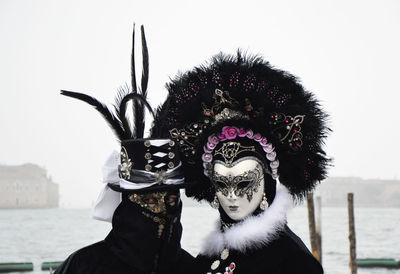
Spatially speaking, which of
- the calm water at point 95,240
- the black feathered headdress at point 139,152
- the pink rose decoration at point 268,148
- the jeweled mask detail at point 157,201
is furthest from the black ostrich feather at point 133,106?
the calm water at point 95,240

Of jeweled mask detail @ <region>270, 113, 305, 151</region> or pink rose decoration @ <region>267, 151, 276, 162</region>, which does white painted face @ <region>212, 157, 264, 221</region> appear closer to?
pink rose decoration @ <region>267, 151, 276, 162</region>

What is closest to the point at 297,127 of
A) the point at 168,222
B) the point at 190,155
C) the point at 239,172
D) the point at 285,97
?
the point at 285,97

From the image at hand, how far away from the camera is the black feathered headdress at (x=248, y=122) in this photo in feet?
11.0

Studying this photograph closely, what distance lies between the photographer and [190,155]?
11.8 ft

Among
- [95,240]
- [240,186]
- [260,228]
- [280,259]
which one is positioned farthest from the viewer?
[95,240]

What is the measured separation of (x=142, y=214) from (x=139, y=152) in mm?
390

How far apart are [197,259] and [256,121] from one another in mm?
1003

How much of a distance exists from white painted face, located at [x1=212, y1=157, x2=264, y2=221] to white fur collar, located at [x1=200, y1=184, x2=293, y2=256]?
8 centimetres

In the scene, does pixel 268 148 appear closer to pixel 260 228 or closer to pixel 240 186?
pixel 240 186

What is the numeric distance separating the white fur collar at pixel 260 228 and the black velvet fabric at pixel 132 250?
12.8 inches

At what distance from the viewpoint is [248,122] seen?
332 centimetres

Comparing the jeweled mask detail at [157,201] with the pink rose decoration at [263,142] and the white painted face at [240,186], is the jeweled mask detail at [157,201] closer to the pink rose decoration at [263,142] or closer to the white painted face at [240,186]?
the white painted face at [240,186]

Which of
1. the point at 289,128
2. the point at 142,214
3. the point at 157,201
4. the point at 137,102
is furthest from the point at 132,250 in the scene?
the point at 289,128

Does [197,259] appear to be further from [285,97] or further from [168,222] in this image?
[285,97]
